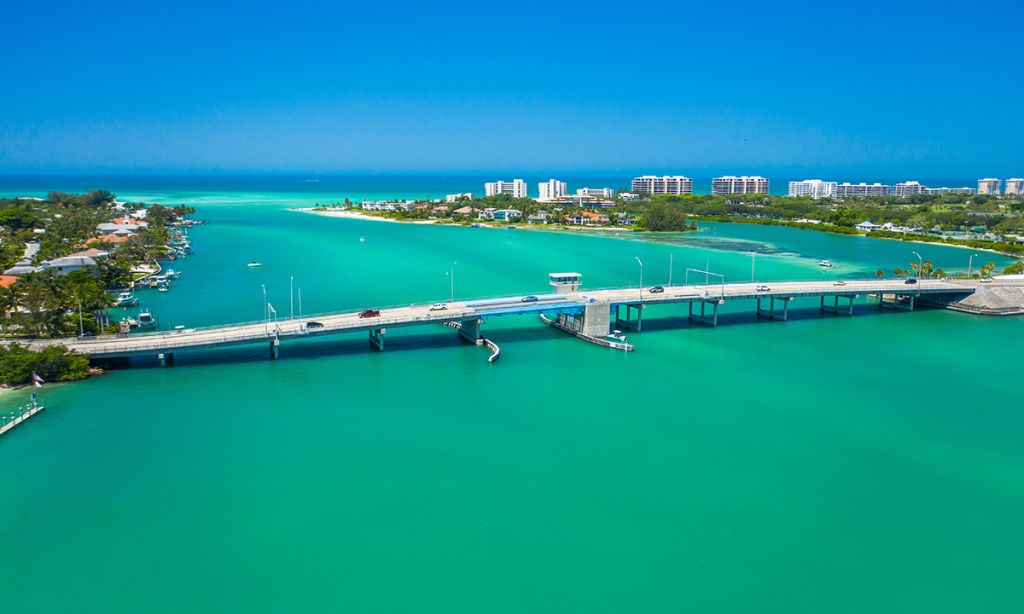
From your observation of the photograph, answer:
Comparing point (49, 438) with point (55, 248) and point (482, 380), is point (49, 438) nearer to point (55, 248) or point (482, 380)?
point (482, 380)

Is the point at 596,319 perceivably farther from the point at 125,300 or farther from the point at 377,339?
the point at 125,300

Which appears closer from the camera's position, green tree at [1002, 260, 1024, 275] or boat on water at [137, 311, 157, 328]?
boat on water at [137, 311, 157, 328]

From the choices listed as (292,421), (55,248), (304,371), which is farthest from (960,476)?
(55,248)

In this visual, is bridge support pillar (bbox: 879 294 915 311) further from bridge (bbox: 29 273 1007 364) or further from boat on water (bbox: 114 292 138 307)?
boat on water (bbox: 114 292 138 307)

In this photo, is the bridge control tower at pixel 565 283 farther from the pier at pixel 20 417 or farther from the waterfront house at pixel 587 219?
the waterfront house at pixel 587 219

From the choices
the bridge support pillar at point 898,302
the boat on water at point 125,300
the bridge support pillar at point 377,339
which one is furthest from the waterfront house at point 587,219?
the bridge support pillar at point 377,339

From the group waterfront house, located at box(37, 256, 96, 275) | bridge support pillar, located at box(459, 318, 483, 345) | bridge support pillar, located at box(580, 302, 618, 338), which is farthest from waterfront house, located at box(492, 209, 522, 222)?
bridge support pillar, located at box(459, 318, 483, 345)

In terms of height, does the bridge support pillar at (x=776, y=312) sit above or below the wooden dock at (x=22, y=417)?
above

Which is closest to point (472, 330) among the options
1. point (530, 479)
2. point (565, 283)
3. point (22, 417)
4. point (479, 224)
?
point (565, 283)
